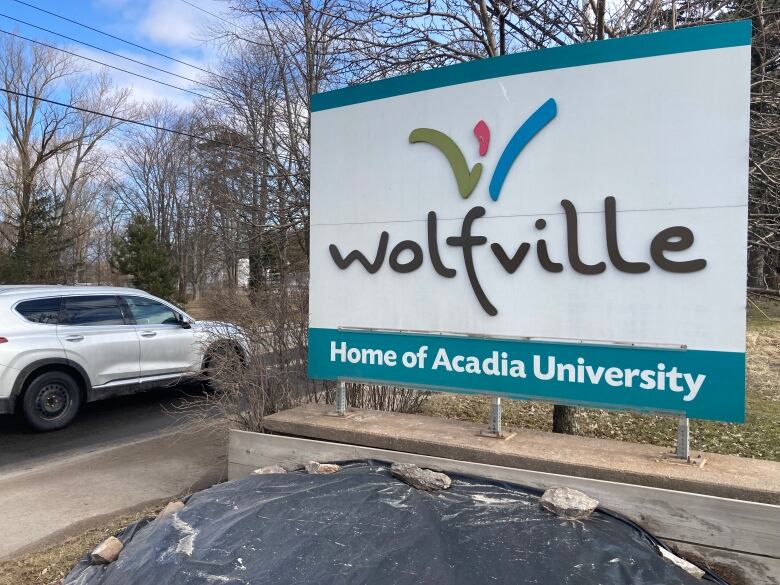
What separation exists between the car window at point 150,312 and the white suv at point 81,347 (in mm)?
14

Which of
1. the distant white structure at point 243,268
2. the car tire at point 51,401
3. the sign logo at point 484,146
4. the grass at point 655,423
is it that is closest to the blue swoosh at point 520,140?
the sign logo at point 484,146

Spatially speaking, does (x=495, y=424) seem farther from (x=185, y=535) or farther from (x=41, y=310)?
(x=41, y=310)

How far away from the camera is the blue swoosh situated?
354 centimetres

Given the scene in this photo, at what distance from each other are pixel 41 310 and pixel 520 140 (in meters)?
6.47

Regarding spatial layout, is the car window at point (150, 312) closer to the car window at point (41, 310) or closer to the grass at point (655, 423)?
the car window at point (41, 310)

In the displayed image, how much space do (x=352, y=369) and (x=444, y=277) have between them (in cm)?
99

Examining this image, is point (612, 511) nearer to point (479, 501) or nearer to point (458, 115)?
point (479, 501)

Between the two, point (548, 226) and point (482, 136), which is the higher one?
point (482, 136)

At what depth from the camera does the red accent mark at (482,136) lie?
3.76 metres

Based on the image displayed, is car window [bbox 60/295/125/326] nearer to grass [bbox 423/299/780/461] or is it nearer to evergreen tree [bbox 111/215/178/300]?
grass [bbox 423/299/780/461]

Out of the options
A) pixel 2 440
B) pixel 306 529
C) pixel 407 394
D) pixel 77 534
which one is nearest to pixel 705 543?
pixel 306 529

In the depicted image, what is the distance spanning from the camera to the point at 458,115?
3.87 metres

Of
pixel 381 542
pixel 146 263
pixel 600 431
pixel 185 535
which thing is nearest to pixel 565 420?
pixel 600 431

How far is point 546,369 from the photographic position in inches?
139
